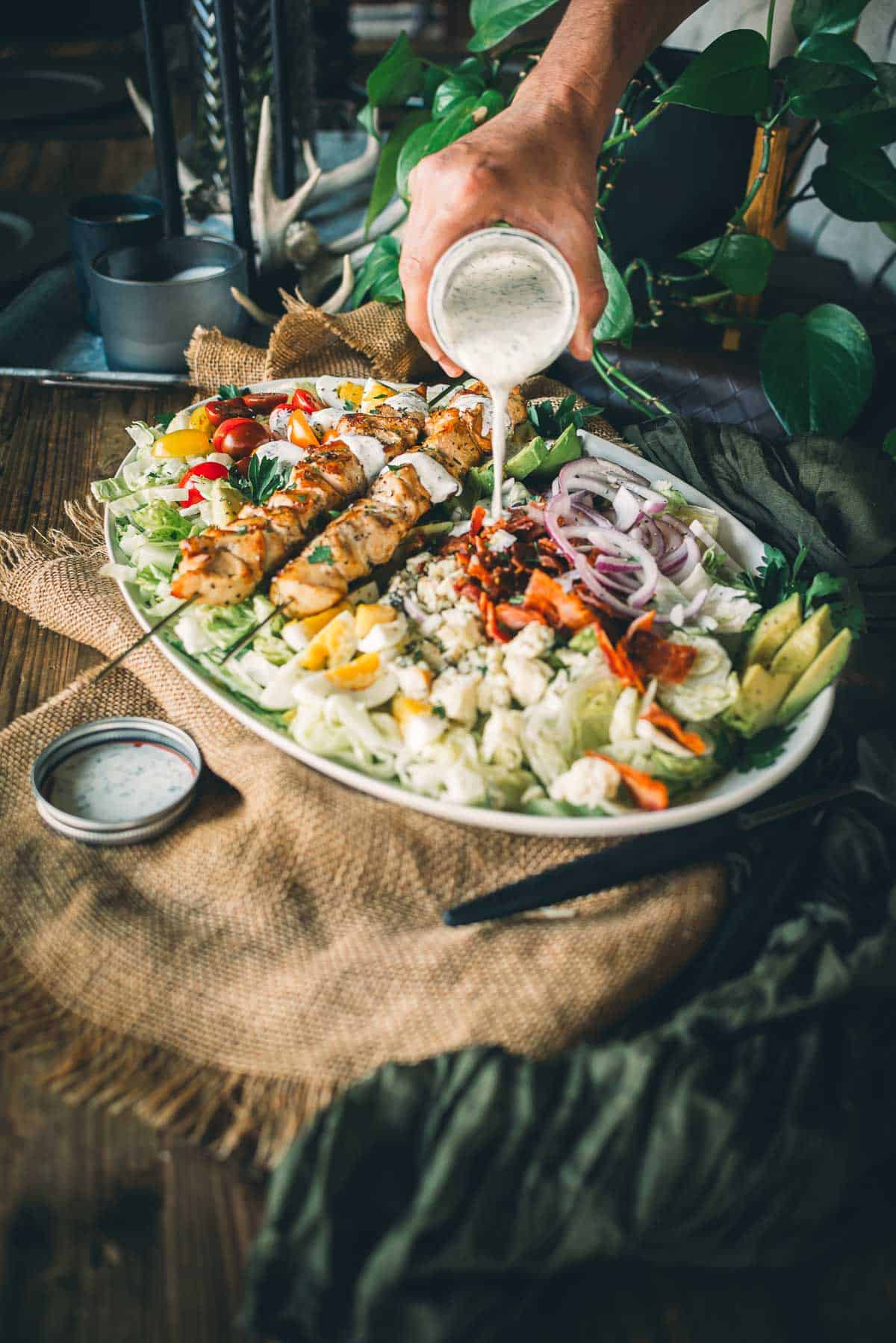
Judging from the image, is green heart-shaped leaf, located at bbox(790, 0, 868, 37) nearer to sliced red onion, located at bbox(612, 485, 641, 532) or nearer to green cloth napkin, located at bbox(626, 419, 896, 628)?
green cloth napkin, located at bbox(626, 419, 896, 628)

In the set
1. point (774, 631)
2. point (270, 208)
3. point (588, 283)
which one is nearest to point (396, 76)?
point (270, 208)

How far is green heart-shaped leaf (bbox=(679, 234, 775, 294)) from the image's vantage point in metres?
2.62

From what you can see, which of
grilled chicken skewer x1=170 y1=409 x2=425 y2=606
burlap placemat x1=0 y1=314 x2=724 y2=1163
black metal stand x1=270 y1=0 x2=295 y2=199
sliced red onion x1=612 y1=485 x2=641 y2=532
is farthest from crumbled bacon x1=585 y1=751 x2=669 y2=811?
black metal stand x1=270 y1=0 x2=295 y2=199

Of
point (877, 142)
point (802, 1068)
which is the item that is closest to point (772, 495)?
point (877, 142)

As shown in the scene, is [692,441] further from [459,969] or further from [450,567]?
[459,969]

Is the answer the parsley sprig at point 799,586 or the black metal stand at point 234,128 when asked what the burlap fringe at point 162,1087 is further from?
the black metal stand at point 234,128

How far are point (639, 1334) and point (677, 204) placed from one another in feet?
8.64

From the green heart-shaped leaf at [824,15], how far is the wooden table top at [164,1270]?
2.42 metres

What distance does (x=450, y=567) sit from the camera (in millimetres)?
1888

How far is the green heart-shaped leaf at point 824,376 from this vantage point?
240cm

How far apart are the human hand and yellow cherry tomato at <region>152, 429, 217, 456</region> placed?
1.98 feet

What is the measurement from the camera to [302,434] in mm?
2361

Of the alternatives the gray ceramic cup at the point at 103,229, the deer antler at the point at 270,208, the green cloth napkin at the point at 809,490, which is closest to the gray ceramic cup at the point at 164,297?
the gray ceramic cup at the point at 103,229

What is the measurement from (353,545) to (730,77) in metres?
1.40
